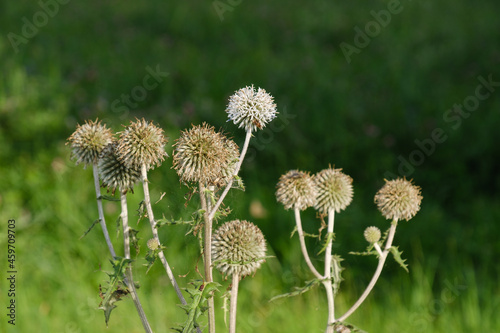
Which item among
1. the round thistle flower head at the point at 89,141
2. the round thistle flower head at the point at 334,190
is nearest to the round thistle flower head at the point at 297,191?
the round thistle flower head at the point at 334,190

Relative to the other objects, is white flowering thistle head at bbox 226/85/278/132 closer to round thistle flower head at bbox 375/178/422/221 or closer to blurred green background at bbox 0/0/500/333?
blurred green background at bbox 0/0/500/333

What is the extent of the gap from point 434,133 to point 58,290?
4.36 m

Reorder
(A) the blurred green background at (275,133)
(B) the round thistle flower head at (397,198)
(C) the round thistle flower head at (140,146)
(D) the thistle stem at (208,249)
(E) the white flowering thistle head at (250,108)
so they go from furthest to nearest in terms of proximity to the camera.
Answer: (A) the blurred green background at (275,133), (B) the round thistle flower head at (397,198), (E) the white flowering thistle head at (250,108), (C) the round thistle flower head at (140,146), (D) the thistle stem at (208,249)

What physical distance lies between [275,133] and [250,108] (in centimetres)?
457

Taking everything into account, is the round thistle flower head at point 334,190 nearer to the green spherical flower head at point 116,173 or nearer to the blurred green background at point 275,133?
the blurred green background at point 275,133

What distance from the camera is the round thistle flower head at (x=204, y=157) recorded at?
1.32 meters

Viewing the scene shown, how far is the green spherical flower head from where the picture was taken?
59.3 inches

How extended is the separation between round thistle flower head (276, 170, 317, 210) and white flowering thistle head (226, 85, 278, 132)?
8.1 inches

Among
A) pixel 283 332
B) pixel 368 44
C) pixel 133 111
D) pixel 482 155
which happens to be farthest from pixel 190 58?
pixel 283 332

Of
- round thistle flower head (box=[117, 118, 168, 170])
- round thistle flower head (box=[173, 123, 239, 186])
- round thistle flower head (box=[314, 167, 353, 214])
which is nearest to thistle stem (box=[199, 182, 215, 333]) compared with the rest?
round thistle flower head (box=[173, 123, 239, 186])

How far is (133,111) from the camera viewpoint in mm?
6250

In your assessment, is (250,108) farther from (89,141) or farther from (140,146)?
(89,141)

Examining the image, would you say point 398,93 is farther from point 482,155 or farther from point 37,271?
point 37,271

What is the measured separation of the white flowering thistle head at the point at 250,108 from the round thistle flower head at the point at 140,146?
0.74ft
